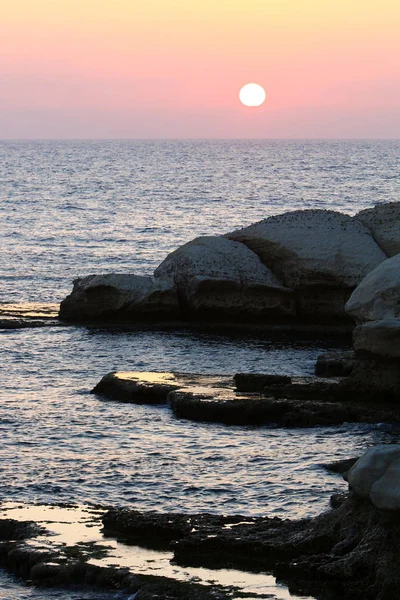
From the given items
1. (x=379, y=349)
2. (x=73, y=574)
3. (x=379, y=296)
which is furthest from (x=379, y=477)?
(x=379, y=296)

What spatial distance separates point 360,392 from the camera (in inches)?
919

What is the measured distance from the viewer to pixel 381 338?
2275cm

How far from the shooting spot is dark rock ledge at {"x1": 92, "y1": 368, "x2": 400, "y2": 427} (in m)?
22.2

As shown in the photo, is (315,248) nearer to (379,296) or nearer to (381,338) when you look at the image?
(379,296)

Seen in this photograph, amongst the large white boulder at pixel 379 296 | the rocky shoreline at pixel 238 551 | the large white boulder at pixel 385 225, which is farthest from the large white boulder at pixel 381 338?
the large white boulder at pixel 385 225

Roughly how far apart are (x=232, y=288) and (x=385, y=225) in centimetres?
595

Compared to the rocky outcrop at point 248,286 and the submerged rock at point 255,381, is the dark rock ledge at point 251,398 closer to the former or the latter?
the submerged rock at point 255,381

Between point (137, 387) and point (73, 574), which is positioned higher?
point (137, 387)

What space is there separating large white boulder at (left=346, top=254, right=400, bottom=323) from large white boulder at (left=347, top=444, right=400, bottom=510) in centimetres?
1077

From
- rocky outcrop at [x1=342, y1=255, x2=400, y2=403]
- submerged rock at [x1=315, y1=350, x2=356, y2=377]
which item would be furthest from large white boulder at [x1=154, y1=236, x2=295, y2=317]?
rocky outcrop at [x1=342, y1=255, x2=400, y2=403]

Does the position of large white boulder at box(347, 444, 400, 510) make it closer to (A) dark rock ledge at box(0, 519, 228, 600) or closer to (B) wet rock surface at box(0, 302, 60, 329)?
(A) dark rock ledge at box(0, 519, 228, 600)

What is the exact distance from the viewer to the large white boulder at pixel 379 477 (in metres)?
13.5

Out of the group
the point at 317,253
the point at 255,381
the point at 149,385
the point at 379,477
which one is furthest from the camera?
the point at 317,253

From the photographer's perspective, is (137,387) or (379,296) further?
(379,296)
